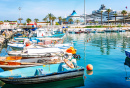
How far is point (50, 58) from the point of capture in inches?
849

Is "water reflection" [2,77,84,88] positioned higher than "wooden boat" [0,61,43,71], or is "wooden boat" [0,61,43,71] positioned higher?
"wooden boat" [0,61,43,71]

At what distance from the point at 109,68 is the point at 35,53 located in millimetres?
10440

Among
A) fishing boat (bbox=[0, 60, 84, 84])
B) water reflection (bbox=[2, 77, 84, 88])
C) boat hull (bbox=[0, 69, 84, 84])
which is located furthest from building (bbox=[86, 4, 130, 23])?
boat hull (bbox=[0, 69, 84, 84])

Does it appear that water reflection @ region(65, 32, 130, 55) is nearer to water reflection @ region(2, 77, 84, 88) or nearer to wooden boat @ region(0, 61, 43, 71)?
water reflection @ region(2, 77, 84, 88)

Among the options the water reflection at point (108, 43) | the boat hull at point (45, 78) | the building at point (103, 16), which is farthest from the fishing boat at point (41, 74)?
the building at point (103, 16)

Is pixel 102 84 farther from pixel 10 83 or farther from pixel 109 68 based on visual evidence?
pixel 10 83

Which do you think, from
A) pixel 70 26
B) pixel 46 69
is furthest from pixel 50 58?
pixel 70 26

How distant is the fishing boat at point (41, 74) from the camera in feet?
48.3

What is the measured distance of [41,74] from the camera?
49.4 ft

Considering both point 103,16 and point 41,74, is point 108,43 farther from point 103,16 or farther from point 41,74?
point 103,16

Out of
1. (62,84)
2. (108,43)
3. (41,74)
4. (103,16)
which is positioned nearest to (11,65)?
(41,74)

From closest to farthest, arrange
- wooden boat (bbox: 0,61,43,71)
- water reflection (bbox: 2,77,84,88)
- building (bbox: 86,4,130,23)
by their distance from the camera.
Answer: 1. water reflection (bbox: 2,77,84,88)
2. wooden boat (bbox: 0,61,43,71)
3. building (bbox: 86,4,130,23)

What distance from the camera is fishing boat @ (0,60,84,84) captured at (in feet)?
48.3

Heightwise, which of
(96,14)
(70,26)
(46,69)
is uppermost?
(96,14)
